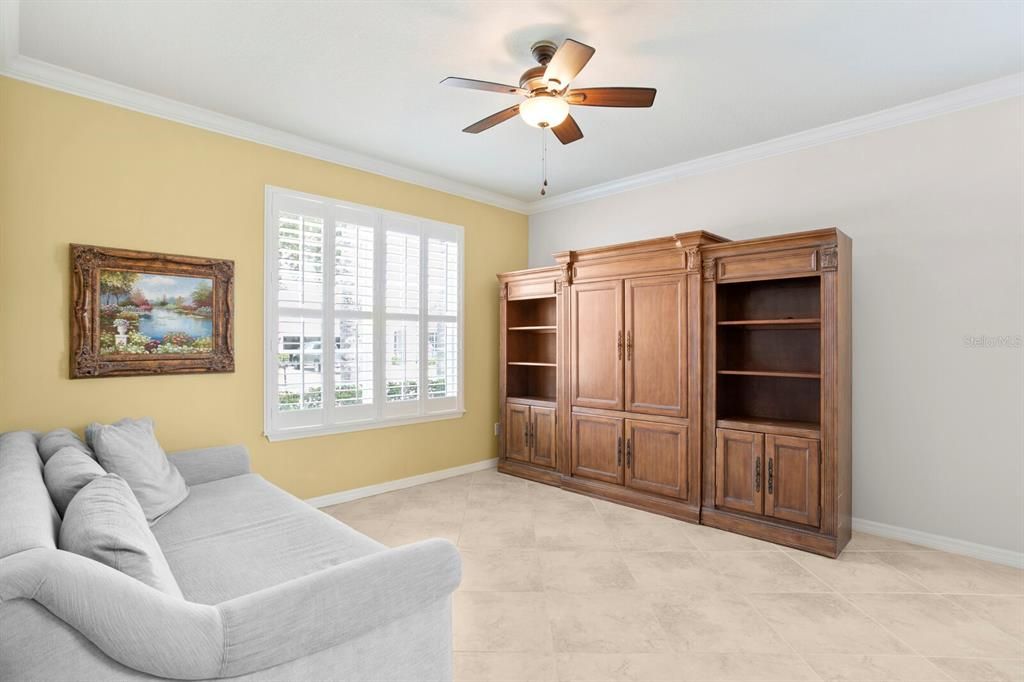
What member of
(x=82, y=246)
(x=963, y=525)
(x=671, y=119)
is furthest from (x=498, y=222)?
(x=963, y=525)

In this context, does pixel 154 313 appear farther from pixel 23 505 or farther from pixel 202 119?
pixel 23 505

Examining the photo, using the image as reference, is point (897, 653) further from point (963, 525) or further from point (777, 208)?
point (777, 208)

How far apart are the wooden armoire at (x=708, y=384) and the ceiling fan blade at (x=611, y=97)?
4.85 feet

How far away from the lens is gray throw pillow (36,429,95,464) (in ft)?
8.03

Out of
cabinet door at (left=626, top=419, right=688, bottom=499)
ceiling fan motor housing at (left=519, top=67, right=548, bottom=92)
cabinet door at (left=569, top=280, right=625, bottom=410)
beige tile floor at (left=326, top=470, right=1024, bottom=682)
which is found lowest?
beige tile floor at (left=326, top=470, right=1024, bottom=682)

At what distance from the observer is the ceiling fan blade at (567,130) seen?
9.44 feet

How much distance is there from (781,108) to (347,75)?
276cm

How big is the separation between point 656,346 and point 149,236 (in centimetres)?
360

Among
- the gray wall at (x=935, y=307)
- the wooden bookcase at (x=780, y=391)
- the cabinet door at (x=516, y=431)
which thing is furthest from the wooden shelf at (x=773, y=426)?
the cabinet door at (x=516, y=431)

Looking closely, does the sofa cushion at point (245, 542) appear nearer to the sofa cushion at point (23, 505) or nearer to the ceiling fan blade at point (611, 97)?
the sofa cushion at point (23, 505)

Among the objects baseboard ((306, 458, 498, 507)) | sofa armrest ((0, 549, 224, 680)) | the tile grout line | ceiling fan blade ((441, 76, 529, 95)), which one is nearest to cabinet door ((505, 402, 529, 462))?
baseboard ((306, 458, 498, 507))

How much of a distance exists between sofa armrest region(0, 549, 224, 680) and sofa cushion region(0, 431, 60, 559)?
0.10 m

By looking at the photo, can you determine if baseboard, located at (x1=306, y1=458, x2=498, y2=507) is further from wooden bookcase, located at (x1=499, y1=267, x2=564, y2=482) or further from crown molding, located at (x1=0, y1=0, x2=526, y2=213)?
crown molding, located at (x1=0, y1=0, x2=526, y2=213)

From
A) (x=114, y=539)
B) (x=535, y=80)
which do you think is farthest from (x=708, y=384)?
(x=114, y=539)
